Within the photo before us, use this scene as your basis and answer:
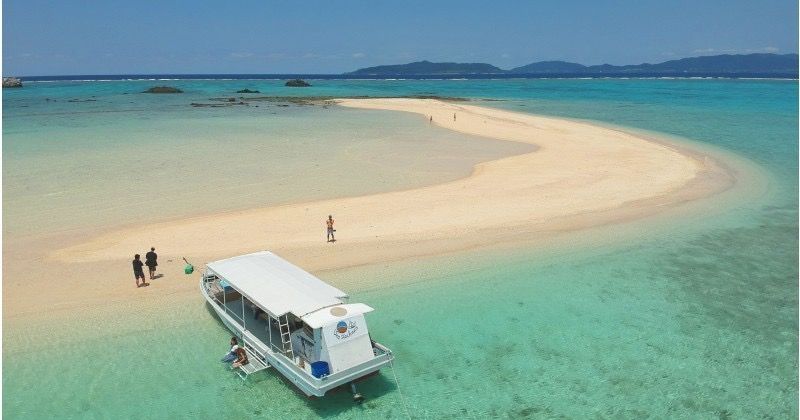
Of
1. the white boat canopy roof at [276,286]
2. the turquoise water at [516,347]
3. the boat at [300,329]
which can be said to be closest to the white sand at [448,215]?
the turquoise water at [516,347]

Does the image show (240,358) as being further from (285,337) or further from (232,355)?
(285,337)

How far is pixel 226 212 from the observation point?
2650cm

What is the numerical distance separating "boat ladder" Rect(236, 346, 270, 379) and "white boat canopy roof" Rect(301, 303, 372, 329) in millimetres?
2162

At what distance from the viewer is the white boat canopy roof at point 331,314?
39.7ft

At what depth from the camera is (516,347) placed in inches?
590

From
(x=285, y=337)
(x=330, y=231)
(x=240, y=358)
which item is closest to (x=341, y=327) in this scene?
(x=285, y=337)

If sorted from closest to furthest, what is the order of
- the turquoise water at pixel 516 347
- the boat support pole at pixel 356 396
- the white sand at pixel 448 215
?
1. the boat support pole at pixel 356 396
2. the turquoise water at pixel 516 347
3. the white sand at pixel 448 215

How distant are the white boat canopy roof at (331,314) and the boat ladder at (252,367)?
7.09 ft

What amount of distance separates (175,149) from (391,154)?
61.6 ft

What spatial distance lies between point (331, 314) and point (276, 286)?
7.89 ft

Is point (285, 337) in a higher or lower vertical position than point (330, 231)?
lower

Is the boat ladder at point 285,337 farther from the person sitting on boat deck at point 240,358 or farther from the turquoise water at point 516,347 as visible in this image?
the person sitting on boat deck at point 240,358

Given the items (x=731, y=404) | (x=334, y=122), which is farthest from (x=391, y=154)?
(x=731, y=404)

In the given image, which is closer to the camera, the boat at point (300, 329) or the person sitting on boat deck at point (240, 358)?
the boat at point (300, 329)
